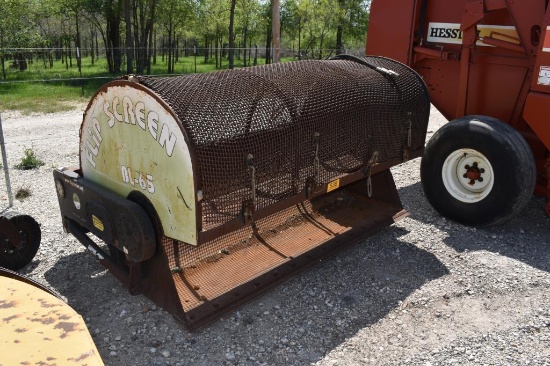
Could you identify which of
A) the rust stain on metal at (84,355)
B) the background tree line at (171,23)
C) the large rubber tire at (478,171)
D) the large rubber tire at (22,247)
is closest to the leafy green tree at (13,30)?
the background tree line at (171,23)

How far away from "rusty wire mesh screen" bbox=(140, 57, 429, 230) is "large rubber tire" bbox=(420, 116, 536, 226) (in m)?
0.57

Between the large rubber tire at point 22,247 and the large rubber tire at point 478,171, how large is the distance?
4.11 meters

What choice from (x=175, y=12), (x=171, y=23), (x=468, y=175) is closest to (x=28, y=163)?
(x=468, y=175)

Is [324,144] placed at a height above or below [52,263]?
above

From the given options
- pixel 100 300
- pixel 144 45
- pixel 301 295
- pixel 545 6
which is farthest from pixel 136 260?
pixel 144 45

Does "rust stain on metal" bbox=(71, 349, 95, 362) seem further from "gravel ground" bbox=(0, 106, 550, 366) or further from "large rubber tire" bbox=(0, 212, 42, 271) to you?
"large rubber tire" bbox=(0, 212, 42, 271)

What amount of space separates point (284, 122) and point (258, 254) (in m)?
1.26

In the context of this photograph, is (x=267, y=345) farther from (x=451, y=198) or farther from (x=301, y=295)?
(x=451, y=198)

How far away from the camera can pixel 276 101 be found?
13.2 ft

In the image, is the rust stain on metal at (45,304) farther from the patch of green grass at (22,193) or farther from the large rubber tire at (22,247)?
the patch of green grass at (22,193)

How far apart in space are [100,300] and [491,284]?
10.7ft

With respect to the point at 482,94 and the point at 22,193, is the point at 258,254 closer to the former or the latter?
the point at 22,193

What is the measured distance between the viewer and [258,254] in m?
4.55

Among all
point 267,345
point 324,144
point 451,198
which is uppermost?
point 324,144
